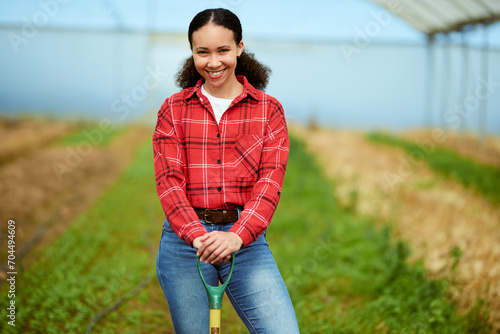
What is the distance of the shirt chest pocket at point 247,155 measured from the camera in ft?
5.15

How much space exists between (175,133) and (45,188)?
539 centimetres

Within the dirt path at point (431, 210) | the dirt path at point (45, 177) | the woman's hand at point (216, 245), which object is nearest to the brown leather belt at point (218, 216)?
the woman's hand at point (216, 245)

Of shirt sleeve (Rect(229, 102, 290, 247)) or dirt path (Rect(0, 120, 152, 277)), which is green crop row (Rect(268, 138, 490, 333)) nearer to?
shirt sleeve (Rect(229, 102, 290, 247))

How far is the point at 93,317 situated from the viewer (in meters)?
3.01

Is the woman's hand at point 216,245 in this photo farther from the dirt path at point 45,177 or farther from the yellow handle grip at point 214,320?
the dirt path at point 45,177

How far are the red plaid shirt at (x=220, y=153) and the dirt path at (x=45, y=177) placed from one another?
9.03 feet

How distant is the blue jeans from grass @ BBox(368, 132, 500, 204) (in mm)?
4558

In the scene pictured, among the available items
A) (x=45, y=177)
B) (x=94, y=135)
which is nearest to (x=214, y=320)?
(x=45, y=177)

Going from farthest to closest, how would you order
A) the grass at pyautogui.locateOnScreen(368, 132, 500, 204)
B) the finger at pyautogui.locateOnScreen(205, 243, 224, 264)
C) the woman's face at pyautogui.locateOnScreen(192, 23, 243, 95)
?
the grass at pyautogui.locateOnScreen(368, 132, 500, 204), the woman's face at pyautogui.locateOnScreen(192, 23, 243, 95), the finger at pyautogui.locateOnScreen(205, 243, 224, 264)

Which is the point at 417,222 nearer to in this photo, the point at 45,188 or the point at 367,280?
the point at 367,280

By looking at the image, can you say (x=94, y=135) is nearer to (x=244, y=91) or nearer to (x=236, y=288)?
(x=244, y=91)

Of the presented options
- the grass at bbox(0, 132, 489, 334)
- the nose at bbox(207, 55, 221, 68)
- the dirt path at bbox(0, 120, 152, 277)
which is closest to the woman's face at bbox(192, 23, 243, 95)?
the nose at bbox(207, 55, 221, 68)

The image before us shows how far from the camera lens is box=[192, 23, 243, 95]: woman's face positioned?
1511 millimetres

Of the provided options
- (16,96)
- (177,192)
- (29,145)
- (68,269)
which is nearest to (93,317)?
(68,269)
